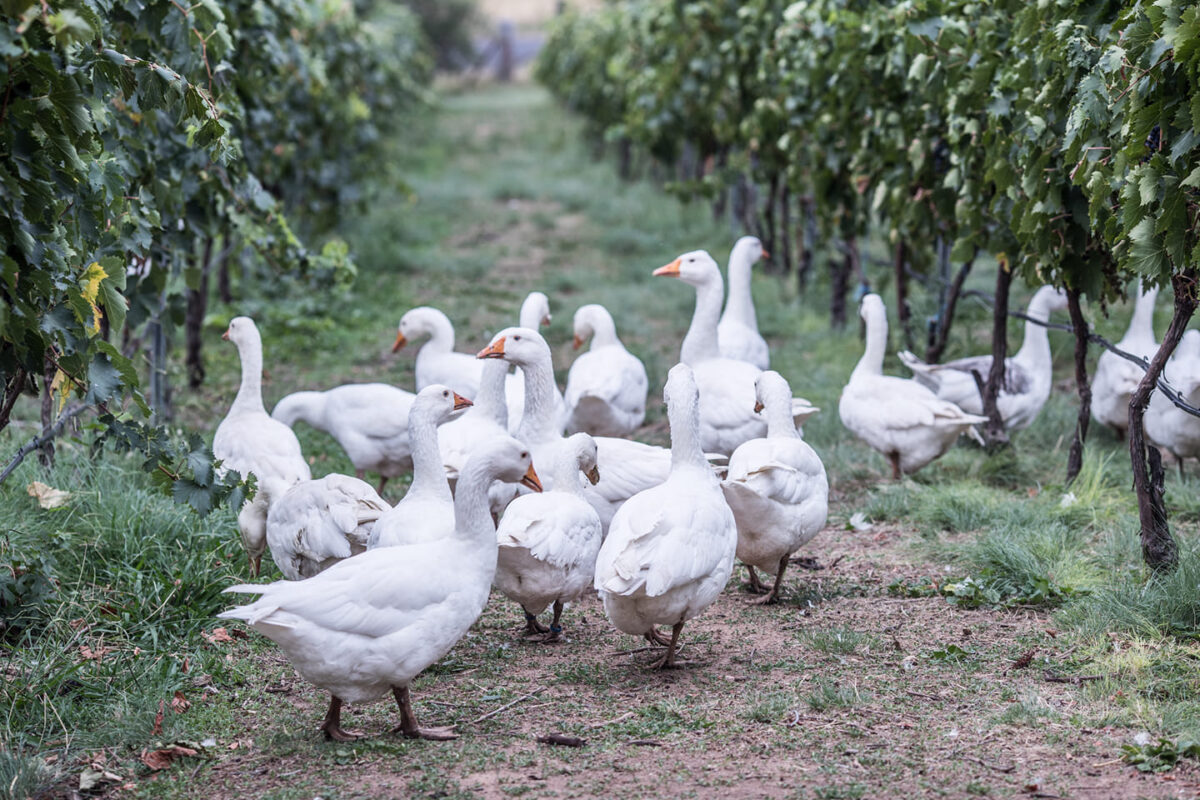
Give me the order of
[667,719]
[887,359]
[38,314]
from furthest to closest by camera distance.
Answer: [887,359] < [667,719] < [38,314]

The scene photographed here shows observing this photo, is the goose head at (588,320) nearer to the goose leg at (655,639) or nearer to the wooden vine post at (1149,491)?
the goose leg at (655,639)

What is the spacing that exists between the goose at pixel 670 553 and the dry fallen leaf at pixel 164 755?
4.92ft

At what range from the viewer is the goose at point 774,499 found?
5000 mm

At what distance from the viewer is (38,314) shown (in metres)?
3.78

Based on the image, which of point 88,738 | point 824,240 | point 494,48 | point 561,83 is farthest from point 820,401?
point 494,48

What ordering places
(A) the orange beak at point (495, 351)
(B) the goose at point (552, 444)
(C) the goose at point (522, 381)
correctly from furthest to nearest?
(C) the goose at point (522, 381) → (A) the orange beak at point (495, 351) → (B) the goose at point (552, 444)

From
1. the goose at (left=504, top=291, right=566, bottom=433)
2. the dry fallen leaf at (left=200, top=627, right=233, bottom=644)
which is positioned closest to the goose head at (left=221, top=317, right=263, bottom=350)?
the goose at (left=504, top=291, right=566, bottom=433)

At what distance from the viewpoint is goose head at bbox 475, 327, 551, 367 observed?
5.85 meters

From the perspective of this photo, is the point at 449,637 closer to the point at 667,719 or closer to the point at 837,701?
the point at 667,719

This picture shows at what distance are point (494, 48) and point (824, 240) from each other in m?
43.0

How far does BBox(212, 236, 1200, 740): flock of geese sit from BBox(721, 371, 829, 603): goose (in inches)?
0.4

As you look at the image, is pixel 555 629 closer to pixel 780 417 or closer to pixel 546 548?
pixel 546 548

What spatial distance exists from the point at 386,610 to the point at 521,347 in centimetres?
227

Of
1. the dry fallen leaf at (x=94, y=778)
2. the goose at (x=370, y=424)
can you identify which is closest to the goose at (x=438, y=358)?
the goose at (x=370, y=424)
